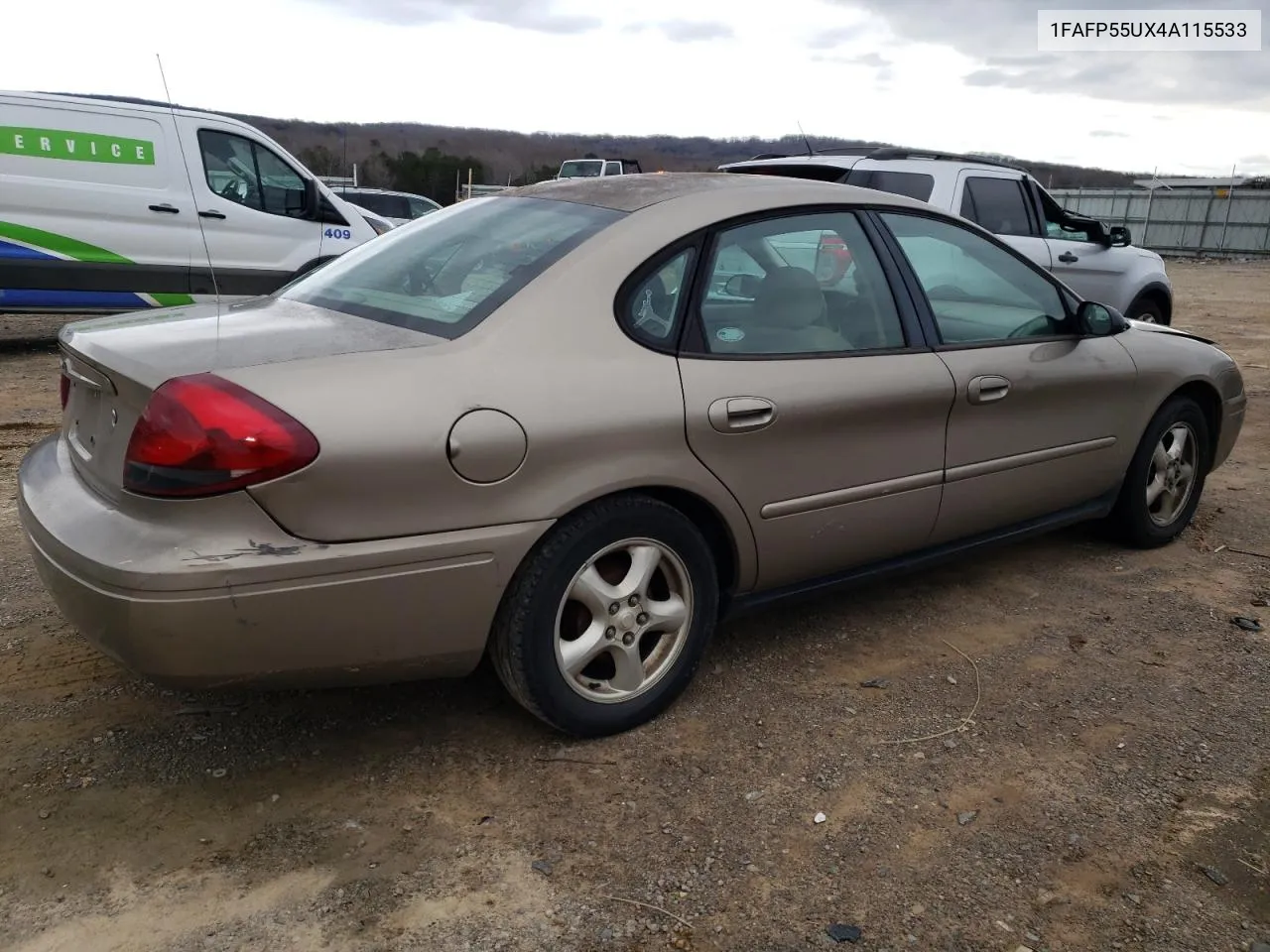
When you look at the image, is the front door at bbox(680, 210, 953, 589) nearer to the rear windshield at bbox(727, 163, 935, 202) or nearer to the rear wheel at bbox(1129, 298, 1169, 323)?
the rear windshield at bbox(727, 163, 935, 202)

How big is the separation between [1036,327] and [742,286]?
1357 mm

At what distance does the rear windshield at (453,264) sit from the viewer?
8.77ft

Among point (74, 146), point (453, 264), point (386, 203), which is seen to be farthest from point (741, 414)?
point (386, 203)

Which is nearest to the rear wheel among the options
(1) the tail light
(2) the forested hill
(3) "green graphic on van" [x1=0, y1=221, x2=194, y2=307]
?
(3) "green graphic on van" [x1=0, y1=221, x2=194, y2=307]

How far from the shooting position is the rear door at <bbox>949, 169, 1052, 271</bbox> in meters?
7.25

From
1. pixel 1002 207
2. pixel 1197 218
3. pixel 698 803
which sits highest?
pixel 1002 207

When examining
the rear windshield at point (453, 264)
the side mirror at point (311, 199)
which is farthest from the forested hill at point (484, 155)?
the rear windshield at point (453, 264)

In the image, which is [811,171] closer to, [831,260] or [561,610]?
[831,260]

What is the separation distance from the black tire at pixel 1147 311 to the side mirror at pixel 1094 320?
16.9 feet

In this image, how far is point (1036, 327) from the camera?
3744 mm

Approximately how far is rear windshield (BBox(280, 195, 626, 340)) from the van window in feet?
20.2

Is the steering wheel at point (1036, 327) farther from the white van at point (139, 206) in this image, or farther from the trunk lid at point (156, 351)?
the white van at point (139, 206)

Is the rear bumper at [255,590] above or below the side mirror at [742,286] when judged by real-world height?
below

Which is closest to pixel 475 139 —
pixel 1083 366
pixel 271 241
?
pixel 271 241
